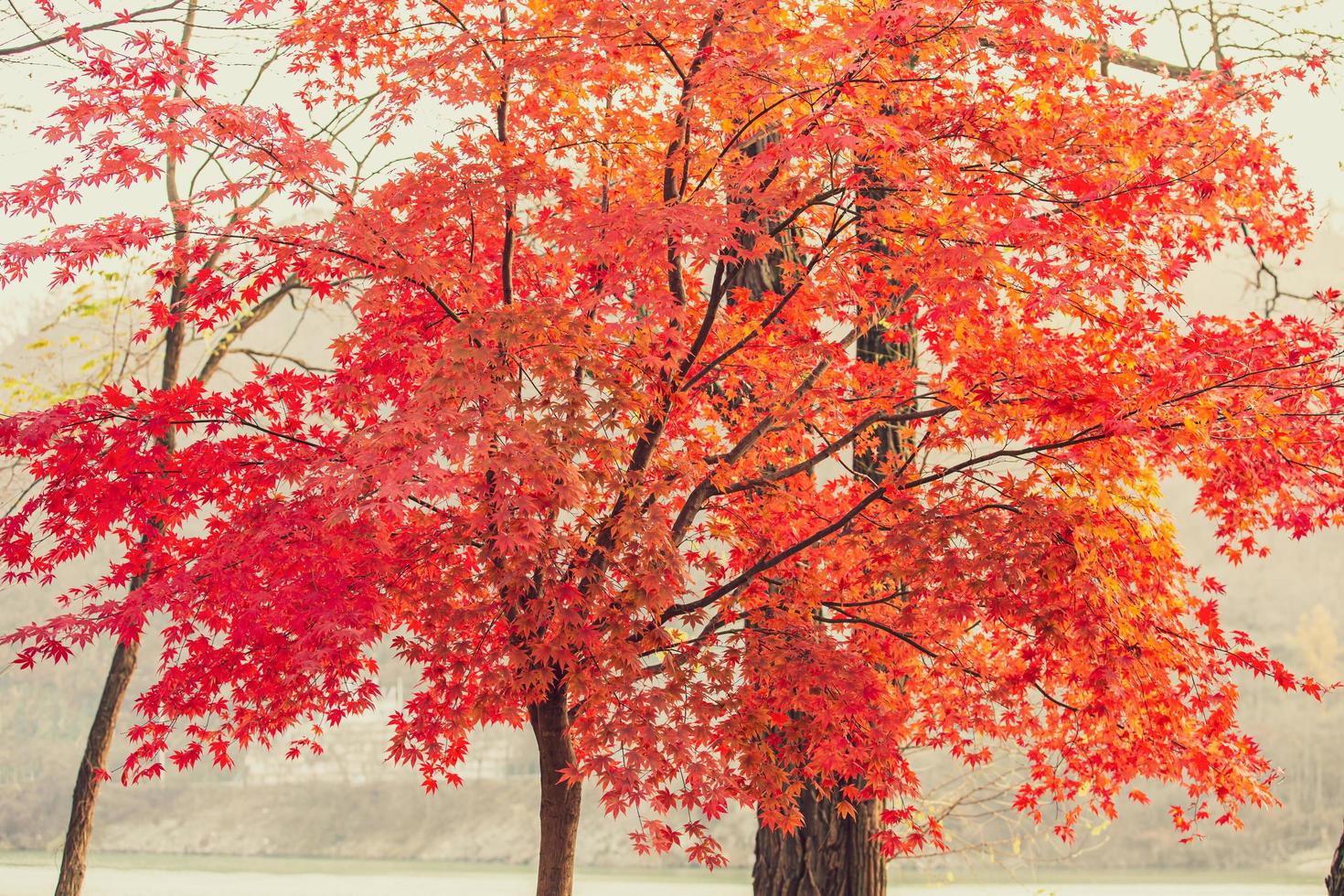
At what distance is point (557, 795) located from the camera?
5156mm

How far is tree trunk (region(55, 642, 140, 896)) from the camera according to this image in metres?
7.64

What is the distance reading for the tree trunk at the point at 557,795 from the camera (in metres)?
5.07

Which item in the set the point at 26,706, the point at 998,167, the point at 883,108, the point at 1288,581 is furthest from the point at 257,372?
the point at 1288,581

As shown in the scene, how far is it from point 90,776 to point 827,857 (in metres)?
5.15

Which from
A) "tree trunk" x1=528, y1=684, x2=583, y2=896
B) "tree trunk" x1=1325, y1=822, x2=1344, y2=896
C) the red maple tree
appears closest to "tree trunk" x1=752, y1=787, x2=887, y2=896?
the red maple tree

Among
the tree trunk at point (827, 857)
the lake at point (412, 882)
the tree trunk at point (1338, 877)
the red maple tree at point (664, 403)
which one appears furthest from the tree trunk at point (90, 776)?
the lake at point (412, 882)

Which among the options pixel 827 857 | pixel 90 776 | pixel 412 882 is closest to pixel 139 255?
pixel 90 776

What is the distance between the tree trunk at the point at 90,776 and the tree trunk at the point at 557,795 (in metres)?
3.95

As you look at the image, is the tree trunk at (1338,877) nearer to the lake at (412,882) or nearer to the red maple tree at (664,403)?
the red maple tree at (664,403)

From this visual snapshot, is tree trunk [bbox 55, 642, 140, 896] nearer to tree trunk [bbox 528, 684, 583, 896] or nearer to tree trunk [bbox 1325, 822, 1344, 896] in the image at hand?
tree trunk [bbox 528, 684, 583, 896]

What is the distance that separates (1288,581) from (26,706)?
1564 inches

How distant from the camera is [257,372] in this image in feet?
18.7

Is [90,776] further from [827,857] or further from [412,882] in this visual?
[412,882]

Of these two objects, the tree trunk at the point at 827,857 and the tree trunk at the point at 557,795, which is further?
the tree trunk at the point at 827,857
